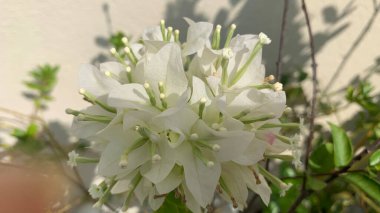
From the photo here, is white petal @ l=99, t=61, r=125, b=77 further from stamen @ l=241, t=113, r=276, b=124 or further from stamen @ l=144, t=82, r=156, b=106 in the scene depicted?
stamen @ l=241, t=113, r=276, b=124

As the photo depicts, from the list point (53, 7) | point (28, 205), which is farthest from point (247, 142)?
point (53, 7)

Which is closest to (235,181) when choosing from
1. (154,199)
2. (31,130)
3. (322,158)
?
(154,199)

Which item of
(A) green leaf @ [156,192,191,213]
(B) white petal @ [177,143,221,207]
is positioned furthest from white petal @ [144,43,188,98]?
(A) green leaf @ [156,192,191,213]

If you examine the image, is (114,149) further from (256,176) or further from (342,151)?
(342,151)

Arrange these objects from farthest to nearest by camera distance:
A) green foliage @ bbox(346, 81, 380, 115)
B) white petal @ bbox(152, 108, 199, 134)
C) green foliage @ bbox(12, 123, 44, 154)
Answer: green foliage @ bbox(12, 123, 44, 154), green foliage @ bbox(346, 81, 380, 115), white petal @ bbox(152, 108, 199, 134)

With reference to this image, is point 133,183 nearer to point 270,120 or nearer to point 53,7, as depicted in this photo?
point 270,120

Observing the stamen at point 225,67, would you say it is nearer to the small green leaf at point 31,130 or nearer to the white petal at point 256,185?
the white petal at point 256,185

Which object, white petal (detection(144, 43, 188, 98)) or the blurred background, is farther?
the blurred background

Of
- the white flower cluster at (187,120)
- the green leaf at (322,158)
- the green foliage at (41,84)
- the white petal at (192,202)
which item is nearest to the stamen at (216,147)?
the white flower cluster at (187,120)
